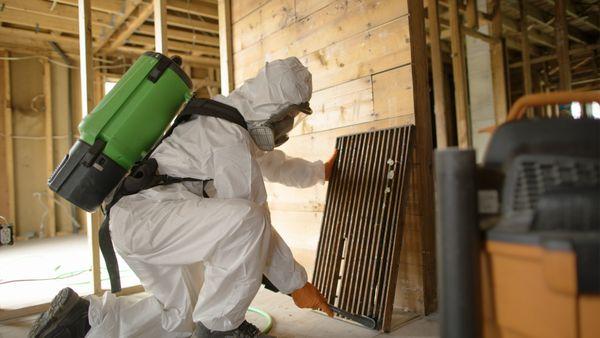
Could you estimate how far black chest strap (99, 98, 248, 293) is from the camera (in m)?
1.71

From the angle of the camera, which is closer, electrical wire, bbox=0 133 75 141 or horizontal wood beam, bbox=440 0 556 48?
horizontal wood beam, bbox=440 0 556 48

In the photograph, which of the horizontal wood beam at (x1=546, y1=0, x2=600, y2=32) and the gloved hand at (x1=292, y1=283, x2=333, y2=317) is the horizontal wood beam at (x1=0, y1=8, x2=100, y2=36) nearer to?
the gloved hand at (x1=292, y1=283, x2=333, y2=317)

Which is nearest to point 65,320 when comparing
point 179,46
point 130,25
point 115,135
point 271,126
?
point 115,135

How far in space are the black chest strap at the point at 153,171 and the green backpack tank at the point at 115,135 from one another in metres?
0.07

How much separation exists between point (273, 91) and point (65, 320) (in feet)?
4.36

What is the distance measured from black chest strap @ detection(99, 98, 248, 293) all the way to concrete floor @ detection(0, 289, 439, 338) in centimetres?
78

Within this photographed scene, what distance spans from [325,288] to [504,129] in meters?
1.57

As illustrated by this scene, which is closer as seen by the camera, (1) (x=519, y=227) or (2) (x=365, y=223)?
(1) (x=519, y=227)

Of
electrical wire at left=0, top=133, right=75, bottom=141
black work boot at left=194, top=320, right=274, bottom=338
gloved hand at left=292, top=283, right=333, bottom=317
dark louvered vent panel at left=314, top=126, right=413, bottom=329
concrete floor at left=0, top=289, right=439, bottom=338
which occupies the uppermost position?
electrical wire at left=0, top=133, right=75, bottom=141

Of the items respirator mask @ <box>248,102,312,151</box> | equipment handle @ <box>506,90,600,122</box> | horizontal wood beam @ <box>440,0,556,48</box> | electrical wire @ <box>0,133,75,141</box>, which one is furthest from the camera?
electrical wire @ <box>0,133,75,141</box>

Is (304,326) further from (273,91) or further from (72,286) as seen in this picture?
(72,286)

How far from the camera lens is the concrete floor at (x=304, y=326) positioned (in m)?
1.80

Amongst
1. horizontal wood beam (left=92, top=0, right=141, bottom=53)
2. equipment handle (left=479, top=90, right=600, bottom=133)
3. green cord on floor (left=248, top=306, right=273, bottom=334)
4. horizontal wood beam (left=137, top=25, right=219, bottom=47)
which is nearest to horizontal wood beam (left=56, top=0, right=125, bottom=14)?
horizontal wood beam (left=92, top=0, right=141, bottom=53)

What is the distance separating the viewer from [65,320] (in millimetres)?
1707
